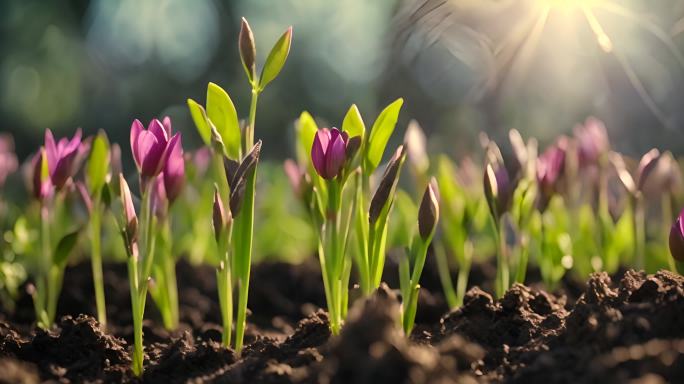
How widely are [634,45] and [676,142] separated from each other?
3088 millimetres

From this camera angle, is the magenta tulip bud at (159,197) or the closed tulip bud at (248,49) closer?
the closed tulip bud at (248,49)

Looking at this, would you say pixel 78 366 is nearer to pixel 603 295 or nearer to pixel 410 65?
pixel 603 295

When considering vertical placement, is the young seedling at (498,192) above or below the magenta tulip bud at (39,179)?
below

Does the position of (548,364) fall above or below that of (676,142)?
above

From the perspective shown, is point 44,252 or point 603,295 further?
point 44,252

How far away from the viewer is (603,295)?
153cm

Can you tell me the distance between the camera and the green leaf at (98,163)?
193 cm

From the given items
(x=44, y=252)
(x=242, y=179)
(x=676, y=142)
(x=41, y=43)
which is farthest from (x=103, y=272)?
(x=41, y=43)

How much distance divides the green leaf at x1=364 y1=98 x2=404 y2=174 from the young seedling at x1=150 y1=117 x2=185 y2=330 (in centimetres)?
41

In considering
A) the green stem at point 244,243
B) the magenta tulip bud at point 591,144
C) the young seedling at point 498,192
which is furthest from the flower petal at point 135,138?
the magenta tulip bud at point 591,144

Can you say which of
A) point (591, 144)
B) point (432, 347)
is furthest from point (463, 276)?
point (432, 347)

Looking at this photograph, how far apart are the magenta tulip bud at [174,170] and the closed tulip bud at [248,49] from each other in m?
0.22

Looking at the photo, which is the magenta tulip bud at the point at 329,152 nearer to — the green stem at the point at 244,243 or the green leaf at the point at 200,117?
the green stem at the point at 244,243

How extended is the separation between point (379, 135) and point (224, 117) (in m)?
0.33
